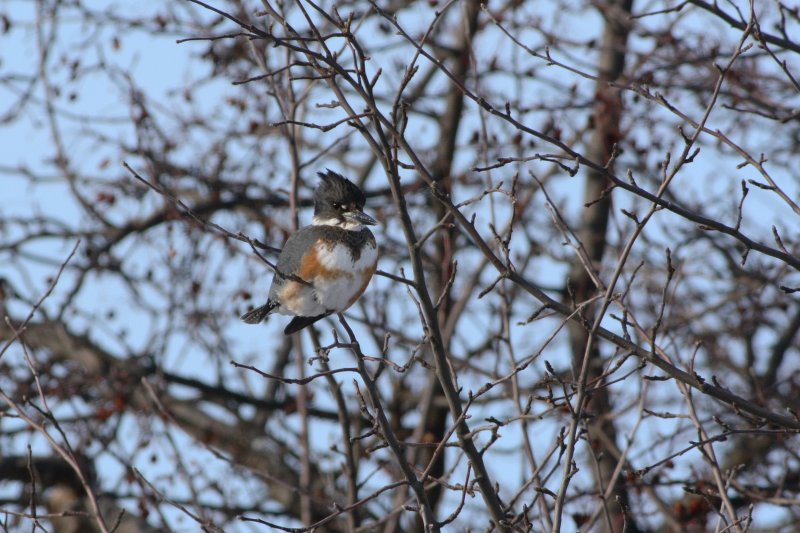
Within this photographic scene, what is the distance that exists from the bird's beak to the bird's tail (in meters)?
0.46

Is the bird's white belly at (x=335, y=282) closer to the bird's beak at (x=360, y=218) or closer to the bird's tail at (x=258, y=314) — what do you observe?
the bird's beak at (x=360, y=218)

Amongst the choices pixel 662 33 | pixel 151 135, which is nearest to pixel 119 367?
pixel 151 135

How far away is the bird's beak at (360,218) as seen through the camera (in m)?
3.53

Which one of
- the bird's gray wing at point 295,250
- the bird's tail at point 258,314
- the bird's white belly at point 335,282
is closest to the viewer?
the bird's white belly at point 335,282

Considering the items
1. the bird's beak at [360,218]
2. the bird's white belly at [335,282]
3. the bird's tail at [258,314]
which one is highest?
the bird's beak at [360,218]

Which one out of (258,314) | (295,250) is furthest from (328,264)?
(258,314)

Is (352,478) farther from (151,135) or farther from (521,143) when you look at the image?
(151,135)

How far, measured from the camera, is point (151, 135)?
6.52 meters

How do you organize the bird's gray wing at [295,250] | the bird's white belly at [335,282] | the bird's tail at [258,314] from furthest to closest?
the bird's tail at [258,314] < the bird's gray wing at [295,250] < the bird's white belly at [335,282]

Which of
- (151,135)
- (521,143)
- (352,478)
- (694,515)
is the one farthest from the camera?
(151,135)

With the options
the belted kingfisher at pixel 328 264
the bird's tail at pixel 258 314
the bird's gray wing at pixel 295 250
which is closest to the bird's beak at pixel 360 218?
the belted kingfisher at pixel 328 264

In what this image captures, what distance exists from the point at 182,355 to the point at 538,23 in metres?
3.43

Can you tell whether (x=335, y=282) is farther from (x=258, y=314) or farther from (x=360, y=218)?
(x=258, y=314)

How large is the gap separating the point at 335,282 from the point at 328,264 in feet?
0.23
